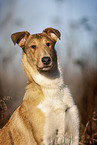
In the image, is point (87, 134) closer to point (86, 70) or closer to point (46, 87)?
point (86, 70)

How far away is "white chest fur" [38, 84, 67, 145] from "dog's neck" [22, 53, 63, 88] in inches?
9.9

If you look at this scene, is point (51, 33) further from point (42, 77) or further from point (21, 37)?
point (42, 77)

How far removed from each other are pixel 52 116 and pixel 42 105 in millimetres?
264

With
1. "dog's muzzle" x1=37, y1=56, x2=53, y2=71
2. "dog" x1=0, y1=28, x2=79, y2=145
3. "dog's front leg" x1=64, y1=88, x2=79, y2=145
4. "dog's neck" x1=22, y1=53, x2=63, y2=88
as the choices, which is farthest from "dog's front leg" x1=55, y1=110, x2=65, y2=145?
"dog's muzzle" x1=37, y1=56, x2=53, y2=71

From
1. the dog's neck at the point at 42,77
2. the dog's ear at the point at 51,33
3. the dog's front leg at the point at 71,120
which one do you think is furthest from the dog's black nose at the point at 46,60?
the dog's ear at the point at 51,33

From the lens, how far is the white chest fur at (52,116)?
3.91 metres

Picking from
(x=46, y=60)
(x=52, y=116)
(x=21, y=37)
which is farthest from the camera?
(x=21, y=37)

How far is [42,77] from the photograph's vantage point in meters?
4.38

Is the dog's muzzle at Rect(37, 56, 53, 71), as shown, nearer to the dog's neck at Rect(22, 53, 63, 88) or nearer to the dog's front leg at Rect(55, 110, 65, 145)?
the dog's neck at Rect(22, 53, 63, 88)

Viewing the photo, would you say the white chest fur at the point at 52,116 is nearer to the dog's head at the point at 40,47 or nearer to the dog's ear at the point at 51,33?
the dog's head at the point at 40,47

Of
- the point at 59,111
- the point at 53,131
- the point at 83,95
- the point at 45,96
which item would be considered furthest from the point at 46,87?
the point at 83,95

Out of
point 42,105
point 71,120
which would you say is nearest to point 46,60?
point 42,105

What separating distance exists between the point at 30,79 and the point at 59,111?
90 centimetres

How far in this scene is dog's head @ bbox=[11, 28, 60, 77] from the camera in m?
4.19
